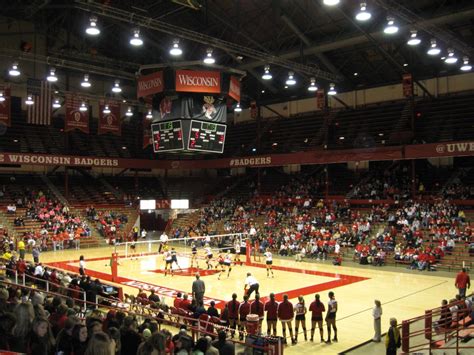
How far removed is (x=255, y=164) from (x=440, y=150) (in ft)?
51.4

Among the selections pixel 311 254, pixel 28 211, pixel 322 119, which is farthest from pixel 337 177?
pixel 28 211

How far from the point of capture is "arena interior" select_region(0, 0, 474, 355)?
672 inches

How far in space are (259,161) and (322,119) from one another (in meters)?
6.82

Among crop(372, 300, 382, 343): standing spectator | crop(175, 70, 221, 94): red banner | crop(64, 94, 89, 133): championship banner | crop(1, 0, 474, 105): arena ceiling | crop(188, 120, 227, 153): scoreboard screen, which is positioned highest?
crop(1, 0, 474, 105): arena ceiling

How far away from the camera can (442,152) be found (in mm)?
29484

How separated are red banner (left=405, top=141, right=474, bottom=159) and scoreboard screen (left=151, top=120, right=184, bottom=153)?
700 inches

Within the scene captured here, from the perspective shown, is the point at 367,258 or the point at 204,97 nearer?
the point at 204,97

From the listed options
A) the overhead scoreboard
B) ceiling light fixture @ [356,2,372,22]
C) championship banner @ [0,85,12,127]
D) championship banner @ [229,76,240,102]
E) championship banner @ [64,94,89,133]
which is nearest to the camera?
ceiling light fixture @ [356,2,372,22]

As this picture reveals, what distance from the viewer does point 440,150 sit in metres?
29.6

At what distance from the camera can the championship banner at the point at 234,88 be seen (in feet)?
66.4

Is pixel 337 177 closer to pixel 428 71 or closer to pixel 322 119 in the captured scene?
pixel 322 119

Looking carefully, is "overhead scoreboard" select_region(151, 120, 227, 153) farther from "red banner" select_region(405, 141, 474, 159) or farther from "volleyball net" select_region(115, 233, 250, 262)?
"red banner" select_region(405, 141, 474, 159)

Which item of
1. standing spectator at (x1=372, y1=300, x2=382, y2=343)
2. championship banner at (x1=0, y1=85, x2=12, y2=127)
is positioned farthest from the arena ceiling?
standing spectator at (x1=372, y1=300, x2=382, y2=343)

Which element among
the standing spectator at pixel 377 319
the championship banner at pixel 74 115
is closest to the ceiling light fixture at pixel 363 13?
the standing spectator at pixel 377 319
